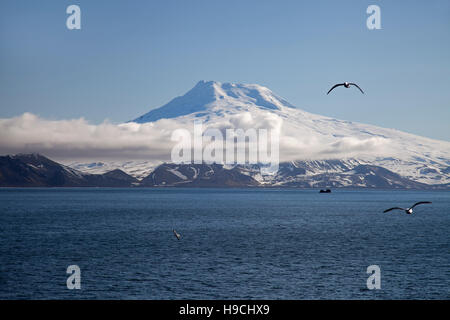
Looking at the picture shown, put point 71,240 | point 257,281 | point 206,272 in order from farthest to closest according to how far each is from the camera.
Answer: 1. point 71,240
2. point 206,272
3. point 257,281

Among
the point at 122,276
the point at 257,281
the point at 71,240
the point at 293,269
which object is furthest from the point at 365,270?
the point at 71,240

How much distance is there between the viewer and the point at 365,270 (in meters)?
83.2

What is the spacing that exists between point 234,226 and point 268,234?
90.2ft

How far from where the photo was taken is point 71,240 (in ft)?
398

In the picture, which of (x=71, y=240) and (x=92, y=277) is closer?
(x=92, y=277)

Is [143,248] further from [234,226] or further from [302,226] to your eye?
[302,226]

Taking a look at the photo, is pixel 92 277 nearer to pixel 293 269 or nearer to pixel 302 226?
pixel 293 269
